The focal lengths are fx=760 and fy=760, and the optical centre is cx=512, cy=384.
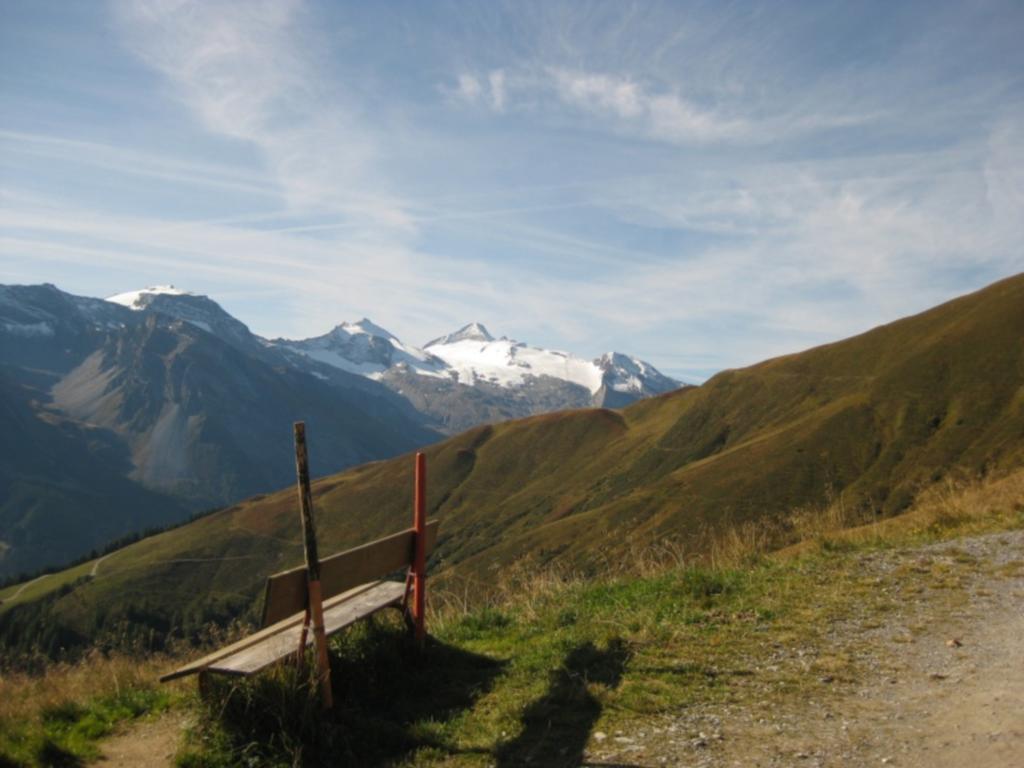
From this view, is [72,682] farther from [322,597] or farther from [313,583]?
[313,583]

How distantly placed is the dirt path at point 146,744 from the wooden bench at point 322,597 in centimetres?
68

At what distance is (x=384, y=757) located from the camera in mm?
6668

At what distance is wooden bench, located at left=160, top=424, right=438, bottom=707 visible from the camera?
6844 mm

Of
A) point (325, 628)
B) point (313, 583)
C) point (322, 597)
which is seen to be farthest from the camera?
point (325, 628)

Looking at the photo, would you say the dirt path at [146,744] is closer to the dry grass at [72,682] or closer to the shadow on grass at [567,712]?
the dry grass at [72,682]

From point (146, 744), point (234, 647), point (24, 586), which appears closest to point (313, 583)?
point (234, 647)

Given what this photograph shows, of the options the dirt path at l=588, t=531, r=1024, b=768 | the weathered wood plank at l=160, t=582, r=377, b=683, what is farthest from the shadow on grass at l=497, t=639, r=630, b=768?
the weathered wood plank at l=160, t=582, r=377, b=683

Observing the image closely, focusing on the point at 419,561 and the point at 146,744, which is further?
the point at 419,561

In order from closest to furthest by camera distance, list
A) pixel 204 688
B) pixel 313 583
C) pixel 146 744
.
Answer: pixel 204 688 < pixel 313 583 < pixel 146 744

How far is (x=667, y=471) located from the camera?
13962 centimetres

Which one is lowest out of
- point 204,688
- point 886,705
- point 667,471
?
point 667,471

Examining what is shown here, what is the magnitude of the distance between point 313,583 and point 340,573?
0.52 meters

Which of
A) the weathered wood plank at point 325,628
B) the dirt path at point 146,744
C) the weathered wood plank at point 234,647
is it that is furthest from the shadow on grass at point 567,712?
the dirt path at point 146,744

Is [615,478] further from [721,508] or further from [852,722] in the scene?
[852,722]
